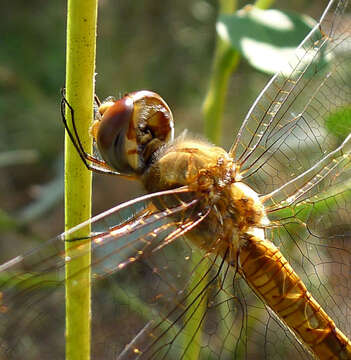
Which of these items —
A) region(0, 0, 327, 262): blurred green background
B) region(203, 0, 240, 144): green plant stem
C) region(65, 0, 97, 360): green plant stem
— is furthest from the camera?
region(0, 0, 327, 262): blurred green background

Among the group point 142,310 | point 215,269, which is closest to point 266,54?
point 215,269

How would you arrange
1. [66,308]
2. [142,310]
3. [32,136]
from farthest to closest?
[32,136] < [142,310] < [66,308]

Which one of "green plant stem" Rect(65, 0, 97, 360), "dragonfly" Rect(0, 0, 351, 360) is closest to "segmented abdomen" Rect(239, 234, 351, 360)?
"dragonfly" Rect(0, 0, 351, 360)

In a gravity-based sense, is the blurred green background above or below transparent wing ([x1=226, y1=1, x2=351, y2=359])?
above

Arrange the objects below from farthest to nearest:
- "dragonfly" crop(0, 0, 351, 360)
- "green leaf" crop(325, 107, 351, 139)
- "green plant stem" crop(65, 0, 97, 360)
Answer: "green leaf" crop(325, 107, 351, 139), "dragonfly" crop(0, 0, 351, 360), "green plant stem" crop(65, 0, 97, 360)

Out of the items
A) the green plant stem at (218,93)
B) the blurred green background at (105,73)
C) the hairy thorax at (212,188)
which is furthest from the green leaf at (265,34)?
the blurred green background at (105,73)

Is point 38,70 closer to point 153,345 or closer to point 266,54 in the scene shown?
point 266,54

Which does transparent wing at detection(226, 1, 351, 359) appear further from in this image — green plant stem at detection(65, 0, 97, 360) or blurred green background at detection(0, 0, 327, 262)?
blurred green background at detection(0, 0, 327, 262)
